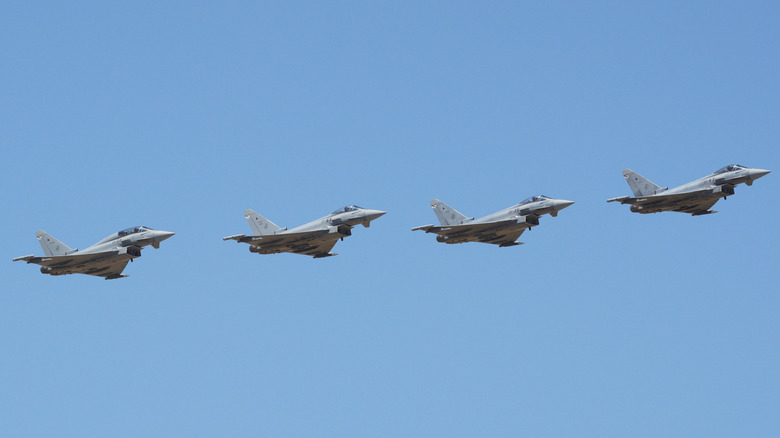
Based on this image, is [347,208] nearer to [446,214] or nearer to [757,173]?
[446,214]

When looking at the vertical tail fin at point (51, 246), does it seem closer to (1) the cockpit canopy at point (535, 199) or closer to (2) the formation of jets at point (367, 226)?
(2) the formation of jets at point (367, 226)

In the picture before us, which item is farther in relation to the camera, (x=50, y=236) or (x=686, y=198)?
(x=686, y=198)

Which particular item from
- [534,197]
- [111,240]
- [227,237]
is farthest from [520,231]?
[111,240]

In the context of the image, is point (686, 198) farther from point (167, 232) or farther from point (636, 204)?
point (167, 232)

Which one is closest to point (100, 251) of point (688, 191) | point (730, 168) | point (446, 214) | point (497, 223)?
point (446, 214)

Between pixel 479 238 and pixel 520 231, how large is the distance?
3.78 metres

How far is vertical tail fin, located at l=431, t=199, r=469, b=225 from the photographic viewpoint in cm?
9706

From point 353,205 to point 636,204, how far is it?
2569 cm

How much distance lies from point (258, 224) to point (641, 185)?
3483cm

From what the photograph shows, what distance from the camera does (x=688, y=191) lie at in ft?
317

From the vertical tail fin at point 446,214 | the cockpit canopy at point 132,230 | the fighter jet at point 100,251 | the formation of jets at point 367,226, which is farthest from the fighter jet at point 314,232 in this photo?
the cockpit canopy at point 132,230

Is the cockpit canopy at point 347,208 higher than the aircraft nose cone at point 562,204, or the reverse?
the cockpit canopy at point 347,208

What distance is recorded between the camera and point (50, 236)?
298ft

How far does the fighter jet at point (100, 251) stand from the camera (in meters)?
89.8
